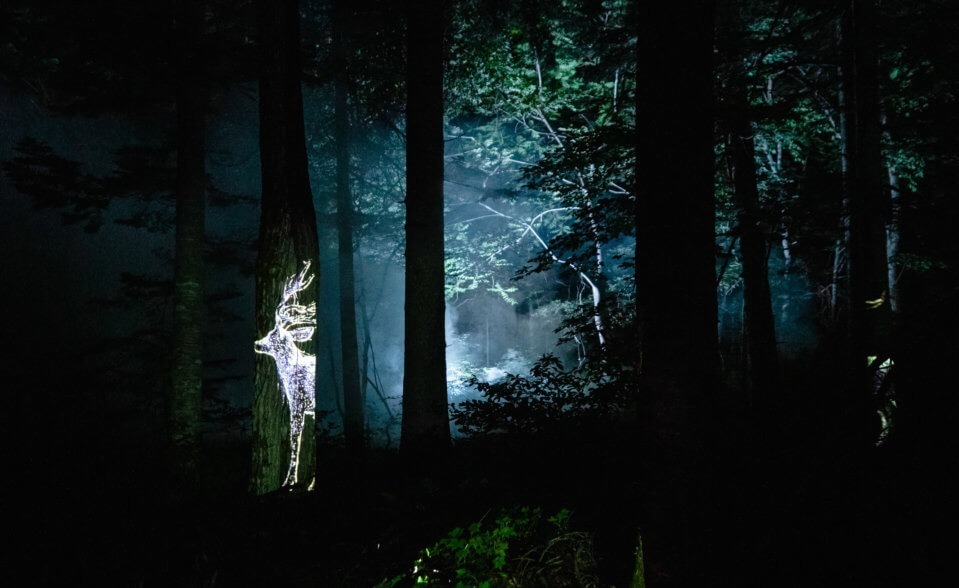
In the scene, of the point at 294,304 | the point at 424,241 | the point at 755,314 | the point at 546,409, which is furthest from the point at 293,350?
the point at 755,314

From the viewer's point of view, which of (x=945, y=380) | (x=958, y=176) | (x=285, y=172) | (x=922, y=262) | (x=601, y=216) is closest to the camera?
(x=945, y=380)

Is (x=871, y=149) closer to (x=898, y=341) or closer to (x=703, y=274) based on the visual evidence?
(x=898, y=341)

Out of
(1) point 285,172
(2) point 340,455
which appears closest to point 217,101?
(2) point 340,455

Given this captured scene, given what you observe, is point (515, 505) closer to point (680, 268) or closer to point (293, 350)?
point (680, 268)

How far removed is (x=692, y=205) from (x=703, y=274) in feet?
1.18

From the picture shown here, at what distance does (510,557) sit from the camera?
129 inches

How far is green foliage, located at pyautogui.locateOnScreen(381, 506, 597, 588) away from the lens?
121 inches

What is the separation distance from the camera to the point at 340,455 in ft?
34.2

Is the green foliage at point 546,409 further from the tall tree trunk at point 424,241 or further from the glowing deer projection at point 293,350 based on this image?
the glowing deer projection at point 293,350

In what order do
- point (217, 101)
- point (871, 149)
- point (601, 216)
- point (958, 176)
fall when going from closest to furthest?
point (958, 176) → point (871, 149) → point (601, 216) → point (217, 101)

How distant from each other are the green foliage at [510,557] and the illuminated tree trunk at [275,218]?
2719 mm

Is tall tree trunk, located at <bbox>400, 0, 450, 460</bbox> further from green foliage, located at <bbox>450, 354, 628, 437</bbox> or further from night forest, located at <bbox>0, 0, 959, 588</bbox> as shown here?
green foliage, located at <bbox>450, 354, 628, 437</bbox>

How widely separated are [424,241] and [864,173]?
5327mm

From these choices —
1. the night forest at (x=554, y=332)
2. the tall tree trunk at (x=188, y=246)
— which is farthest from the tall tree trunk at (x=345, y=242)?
the tall tree trunk at (x=188, y=246)
